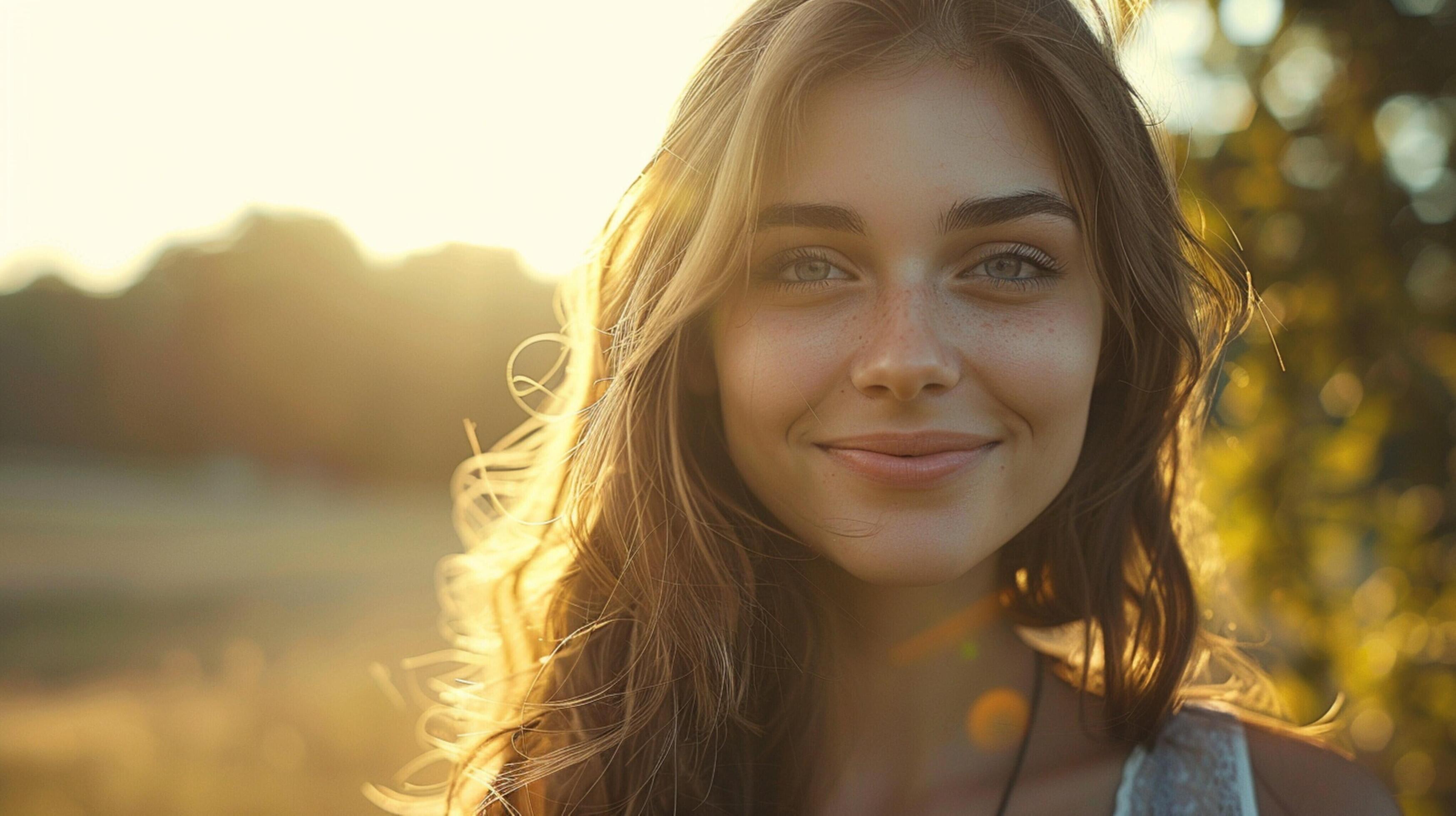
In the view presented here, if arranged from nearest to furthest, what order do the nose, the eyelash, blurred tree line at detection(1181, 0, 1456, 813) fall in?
the nose < the eyelash < blurred tree line at detection(1181, 0, 1456, 813)

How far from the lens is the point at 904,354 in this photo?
1.57 m

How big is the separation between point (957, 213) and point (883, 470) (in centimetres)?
44

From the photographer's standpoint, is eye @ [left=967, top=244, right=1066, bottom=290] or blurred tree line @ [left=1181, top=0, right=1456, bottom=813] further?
blurred tree line @ [left=1181, top=0, right=1456, bottom=813]

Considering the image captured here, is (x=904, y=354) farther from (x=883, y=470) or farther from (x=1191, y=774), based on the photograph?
(x=1191, y=774)

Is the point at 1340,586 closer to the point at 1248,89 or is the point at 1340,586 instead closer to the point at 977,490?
the point at 1248,89

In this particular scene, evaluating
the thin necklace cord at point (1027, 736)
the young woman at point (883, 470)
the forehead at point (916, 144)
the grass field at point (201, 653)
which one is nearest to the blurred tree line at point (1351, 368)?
the young woman at point (883, 470)

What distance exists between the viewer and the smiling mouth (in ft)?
5.42

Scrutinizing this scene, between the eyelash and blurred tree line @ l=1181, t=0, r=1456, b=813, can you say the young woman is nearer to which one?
the eyelash

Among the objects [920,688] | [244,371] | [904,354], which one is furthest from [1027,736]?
[244,371]

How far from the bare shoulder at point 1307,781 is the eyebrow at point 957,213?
3.80 ft

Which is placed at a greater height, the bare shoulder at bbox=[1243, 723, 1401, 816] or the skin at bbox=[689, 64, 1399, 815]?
the skin at bbox=[689, 64, 1399, 815]

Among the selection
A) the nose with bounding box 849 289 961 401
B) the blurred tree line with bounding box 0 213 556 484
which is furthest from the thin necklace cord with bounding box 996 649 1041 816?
the blurred tree line with bounding box 0 213 556 484

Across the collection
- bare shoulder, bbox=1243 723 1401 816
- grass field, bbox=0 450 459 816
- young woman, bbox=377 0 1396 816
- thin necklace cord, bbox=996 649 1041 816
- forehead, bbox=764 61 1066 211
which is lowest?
grass field, bbox=0 450 459 816

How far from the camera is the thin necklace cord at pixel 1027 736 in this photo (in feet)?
6.33
